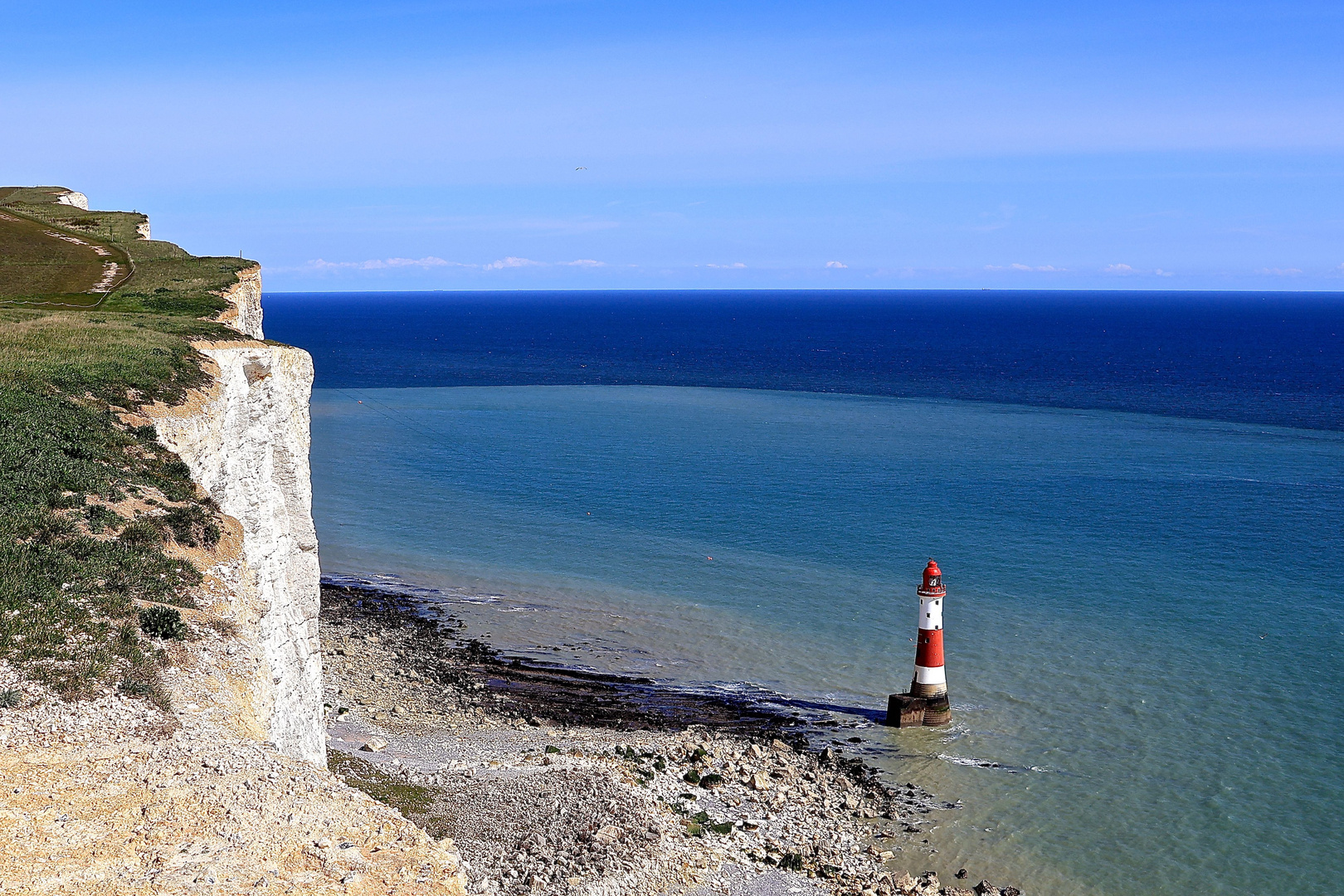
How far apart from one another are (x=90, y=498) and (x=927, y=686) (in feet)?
62.3

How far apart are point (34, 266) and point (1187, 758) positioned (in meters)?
42.9

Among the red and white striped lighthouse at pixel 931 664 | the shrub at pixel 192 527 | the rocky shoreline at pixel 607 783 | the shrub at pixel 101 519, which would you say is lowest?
the rocky shoreline at pixel 607 783

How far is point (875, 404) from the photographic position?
91.3 meters

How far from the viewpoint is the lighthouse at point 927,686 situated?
26031 millimetres

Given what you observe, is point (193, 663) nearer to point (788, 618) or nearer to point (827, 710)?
point (827, 710)

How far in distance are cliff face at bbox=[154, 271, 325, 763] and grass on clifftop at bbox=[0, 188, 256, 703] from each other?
31.5 inches

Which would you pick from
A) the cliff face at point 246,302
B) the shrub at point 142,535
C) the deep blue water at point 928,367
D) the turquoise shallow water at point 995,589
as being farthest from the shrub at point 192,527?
the deep blue water at point 928,367

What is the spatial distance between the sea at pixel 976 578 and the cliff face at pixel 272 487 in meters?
11.1

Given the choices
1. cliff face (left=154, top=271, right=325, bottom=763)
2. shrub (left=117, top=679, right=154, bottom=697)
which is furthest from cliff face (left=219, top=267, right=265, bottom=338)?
shrub (left=117, top=679, right=154, bottom=697)

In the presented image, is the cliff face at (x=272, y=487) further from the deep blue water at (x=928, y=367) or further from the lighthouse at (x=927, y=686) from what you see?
the deep blue water at (x=928, y=367)

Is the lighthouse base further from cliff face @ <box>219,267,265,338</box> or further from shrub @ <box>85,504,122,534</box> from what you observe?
cliff face @ <box>219,267,265,338</box>

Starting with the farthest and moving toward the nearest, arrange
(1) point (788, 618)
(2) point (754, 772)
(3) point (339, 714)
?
(1) point (788, 618) < (3) point (339, 714) < (2) point (754, 772)

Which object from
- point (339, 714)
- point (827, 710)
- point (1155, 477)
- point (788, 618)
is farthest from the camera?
point (1155, 477)

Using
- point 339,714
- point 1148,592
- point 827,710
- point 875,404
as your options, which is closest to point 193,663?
point 339,714
